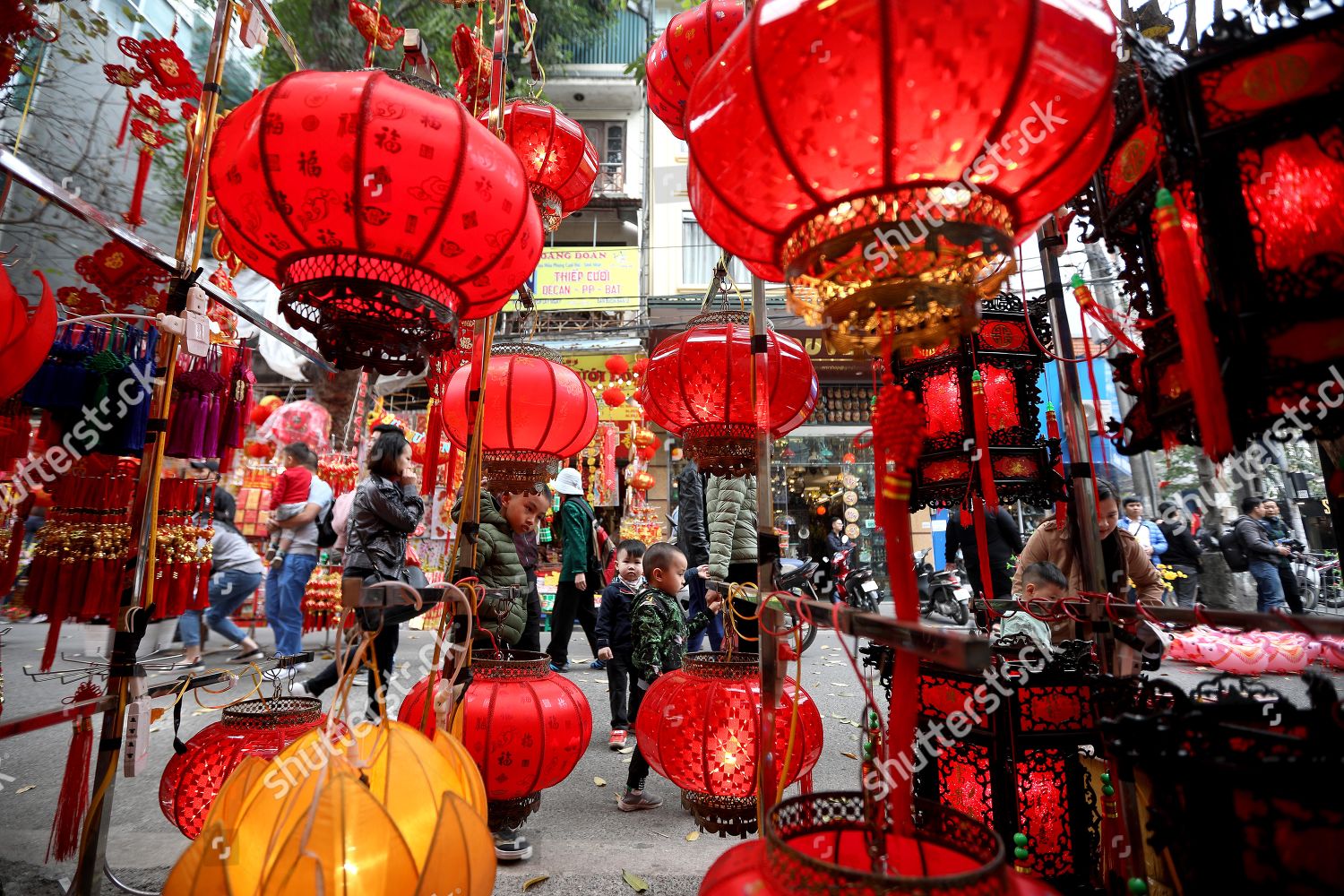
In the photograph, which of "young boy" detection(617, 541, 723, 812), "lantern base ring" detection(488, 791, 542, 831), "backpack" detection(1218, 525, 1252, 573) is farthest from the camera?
"backpack" detection(1218, 525, 1252, 573)

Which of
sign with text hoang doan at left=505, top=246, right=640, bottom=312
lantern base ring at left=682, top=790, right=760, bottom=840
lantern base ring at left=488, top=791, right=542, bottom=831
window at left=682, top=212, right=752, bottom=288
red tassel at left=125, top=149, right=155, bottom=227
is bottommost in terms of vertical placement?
lantern base ring at left=488, top=791, right=542, bottom=831

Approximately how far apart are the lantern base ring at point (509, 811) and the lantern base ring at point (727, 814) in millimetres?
625

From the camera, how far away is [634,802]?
10.2ft

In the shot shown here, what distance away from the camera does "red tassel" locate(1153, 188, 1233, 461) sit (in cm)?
108

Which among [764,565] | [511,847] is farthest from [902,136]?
[511,847]

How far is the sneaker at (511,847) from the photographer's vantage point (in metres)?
2.54

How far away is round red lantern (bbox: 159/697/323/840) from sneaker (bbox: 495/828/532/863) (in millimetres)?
1003

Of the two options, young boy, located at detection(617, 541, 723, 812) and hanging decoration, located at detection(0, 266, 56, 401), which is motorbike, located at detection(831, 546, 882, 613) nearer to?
young boy, located at detection(617, 541, 723, 812)

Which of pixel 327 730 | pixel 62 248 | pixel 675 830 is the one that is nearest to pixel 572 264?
pixel 62 248

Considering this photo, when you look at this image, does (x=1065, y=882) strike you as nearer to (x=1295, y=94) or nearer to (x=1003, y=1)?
(x=1295, y=94)

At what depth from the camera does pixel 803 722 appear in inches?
80.0

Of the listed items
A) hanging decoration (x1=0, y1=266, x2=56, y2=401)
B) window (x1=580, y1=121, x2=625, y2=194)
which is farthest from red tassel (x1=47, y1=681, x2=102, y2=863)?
window (x1=580, y1=121, x2=625, y2=194)

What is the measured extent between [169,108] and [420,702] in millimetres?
2734

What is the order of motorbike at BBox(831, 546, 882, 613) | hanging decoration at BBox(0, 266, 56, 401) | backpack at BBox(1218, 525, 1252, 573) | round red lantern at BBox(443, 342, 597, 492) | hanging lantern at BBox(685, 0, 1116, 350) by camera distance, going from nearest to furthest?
hanging lantern at BBox(685, 0, 1116, 350) < hanging decoration at BBox(0, 266, 56, 401) < round red lantern at BBox(443, 342, 597, 492) < backpack at BBox(1218, 525, 1252, 573) < motorbike at BBox(831, 546, 882, 613)
